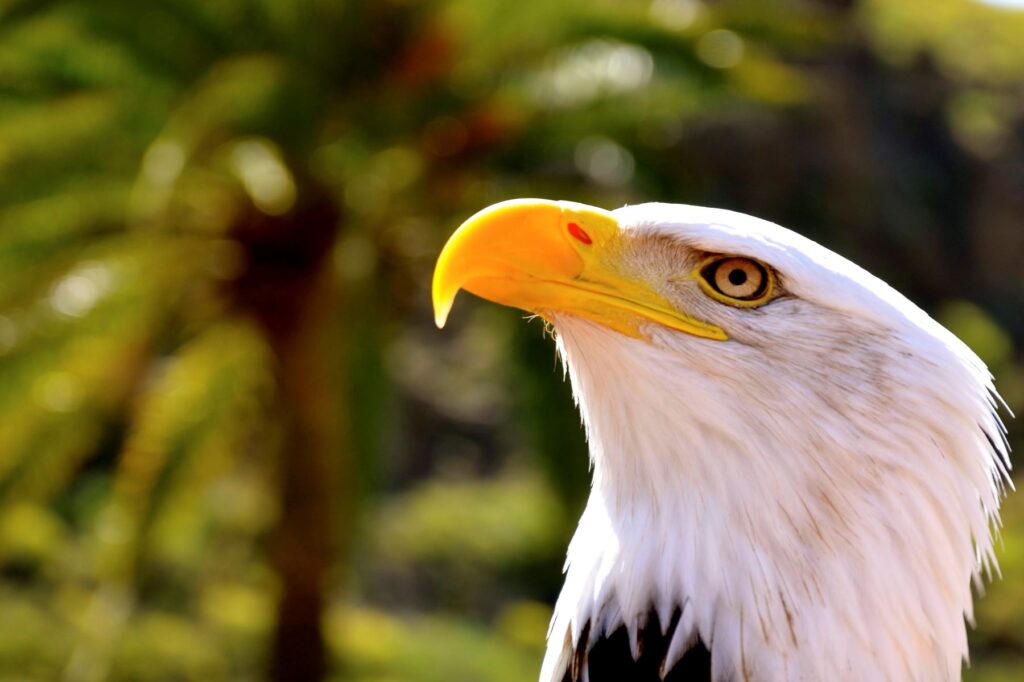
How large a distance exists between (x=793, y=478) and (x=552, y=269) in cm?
63

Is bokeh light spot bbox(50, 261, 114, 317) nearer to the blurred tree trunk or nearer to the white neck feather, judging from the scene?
the blurred tree trunk

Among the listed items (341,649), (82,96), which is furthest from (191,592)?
(82,96)

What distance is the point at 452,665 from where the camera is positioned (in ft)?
49.3

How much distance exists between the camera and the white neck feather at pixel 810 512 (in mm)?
2520

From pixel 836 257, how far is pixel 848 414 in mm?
318

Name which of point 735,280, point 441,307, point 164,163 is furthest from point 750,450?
point 164,163

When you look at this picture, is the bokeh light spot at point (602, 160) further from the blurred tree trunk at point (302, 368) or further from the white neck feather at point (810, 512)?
the white neck feather at point (810, 512)

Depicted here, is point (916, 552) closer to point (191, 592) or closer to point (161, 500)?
point (161, 500)

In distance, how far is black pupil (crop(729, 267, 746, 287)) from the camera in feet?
8.95

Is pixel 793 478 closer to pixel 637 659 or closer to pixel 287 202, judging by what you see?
pixel 637 659

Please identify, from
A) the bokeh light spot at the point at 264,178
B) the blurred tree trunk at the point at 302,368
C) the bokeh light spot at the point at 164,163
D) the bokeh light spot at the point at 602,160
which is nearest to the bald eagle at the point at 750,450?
the bokeh light spot at the point at 164,163

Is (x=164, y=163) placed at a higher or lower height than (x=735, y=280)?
higher

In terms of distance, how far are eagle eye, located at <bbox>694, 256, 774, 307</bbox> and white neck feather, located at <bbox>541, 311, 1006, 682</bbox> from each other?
0.33ft

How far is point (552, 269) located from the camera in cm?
278
